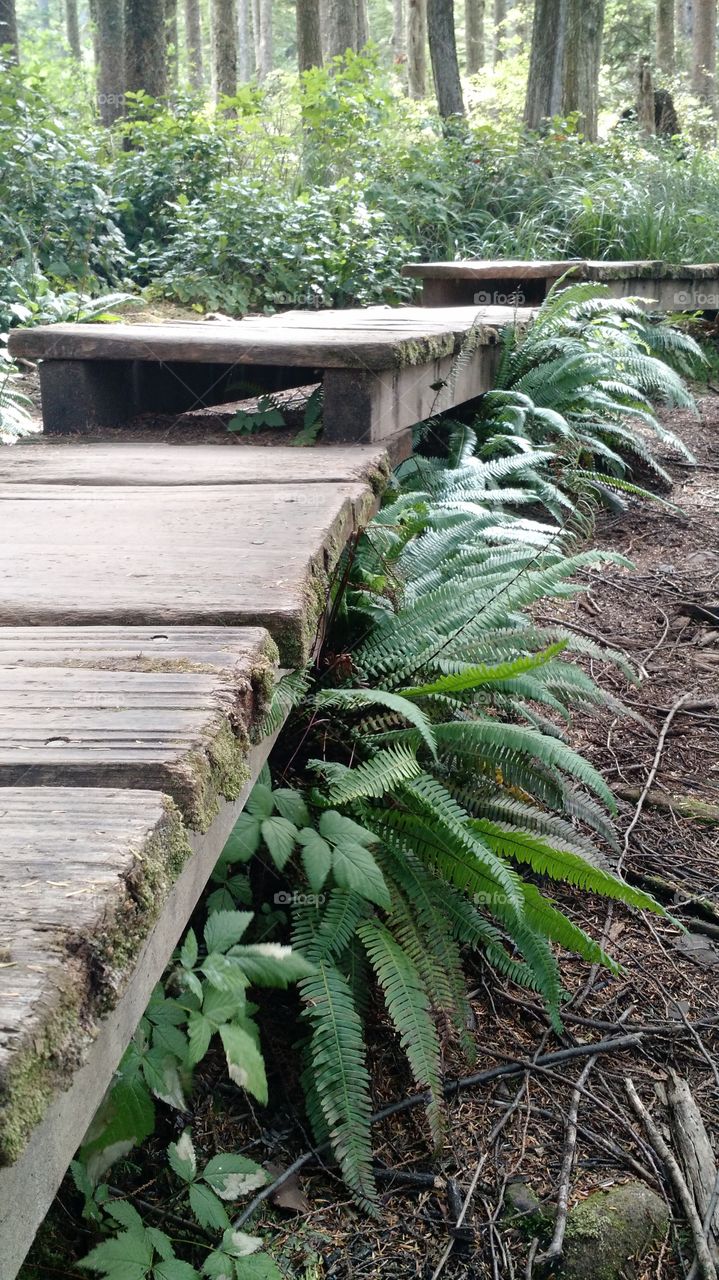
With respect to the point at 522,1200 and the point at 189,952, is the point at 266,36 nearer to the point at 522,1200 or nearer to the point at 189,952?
the point at 189,952

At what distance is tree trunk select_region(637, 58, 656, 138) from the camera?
1716 centimetres

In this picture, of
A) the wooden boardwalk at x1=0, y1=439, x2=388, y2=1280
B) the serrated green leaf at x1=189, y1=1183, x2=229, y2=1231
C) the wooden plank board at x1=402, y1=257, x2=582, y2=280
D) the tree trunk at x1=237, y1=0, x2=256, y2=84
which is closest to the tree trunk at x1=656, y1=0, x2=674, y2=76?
the tree trunk at x1=237, y1=0, x2=256, y2=84

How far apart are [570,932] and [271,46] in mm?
43597

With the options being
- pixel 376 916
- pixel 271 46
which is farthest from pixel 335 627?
pixel 271 46

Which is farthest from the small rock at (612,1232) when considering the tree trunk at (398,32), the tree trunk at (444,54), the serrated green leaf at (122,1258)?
the tree trunk at (398,32)

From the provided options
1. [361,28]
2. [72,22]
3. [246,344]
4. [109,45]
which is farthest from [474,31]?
[246,344]

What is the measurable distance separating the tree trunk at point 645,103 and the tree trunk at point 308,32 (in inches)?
214

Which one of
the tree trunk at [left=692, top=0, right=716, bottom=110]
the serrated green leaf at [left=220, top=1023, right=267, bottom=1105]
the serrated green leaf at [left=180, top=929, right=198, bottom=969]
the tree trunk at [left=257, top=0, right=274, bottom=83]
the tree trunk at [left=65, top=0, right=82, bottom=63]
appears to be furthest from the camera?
the tree trunk at [left=257, top=0, right=274, bottom=83]

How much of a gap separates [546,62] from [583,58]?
87 centimetres

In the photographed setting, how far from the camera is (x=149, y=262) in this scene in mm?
8273

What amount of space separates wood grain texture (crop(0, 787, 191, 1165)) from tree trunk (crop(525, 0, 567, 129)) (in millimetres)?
14902

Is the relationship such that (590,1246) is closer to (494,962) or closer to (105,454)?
(494,962)

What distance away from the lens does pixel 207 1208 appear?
5.23 feet

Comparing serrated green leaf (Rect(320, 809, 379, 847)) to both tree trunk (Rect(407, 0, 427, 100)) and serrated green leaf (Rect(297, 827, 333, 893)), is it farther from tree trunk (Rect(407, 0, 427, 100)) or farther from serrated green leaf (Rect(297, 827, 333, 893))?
tree trunk (Rect(407, 0, 427, 100))
